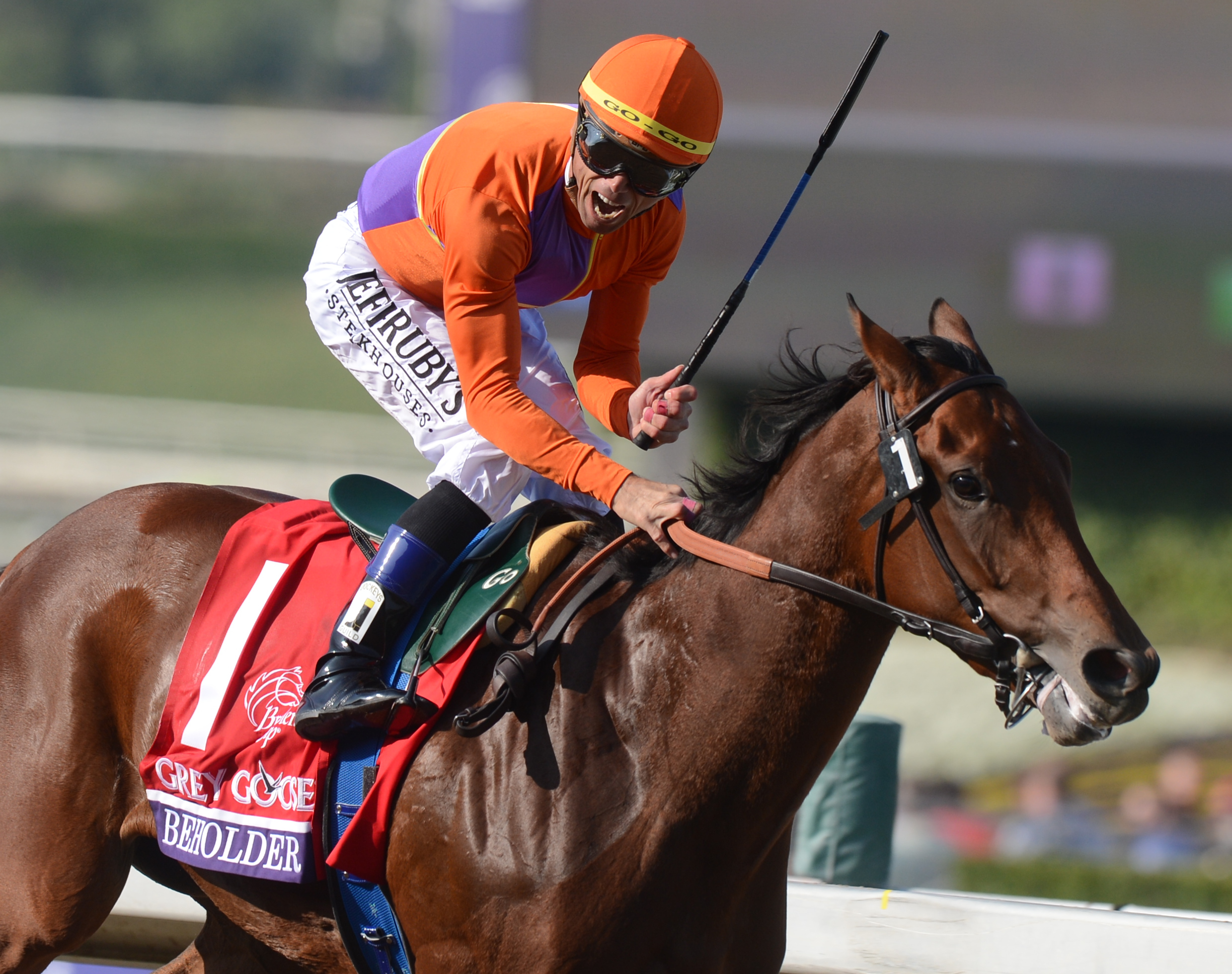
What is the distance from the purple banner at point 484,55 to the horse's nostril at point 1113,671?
39.2ft

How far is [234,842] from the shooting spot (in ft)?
9.48

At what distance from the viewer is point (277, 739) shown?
2.87 m

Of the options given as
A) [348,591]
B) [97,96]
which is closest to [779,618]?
[348,591]

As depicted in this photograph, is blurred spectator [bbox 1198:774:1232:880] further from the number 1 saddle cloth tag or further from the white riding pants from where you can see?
the number 1 saddle cloth tag

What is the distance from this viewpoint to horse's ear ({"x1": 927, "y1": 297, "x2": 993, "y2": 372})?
8.87 ft

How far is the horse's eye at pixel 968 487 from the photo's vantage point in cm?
233

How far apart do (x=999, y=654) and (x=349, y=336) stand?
70.3 inches

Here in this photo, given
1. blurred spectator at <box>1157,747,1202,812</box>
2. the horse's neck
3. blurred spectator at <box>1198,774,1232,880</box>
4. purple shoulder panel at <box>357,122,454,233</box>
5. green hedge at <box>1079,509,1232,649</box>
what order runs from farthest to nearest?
green hedge at <box>1079,509,1232,649</box>, blurred spectator at <box>1157,747,1202,812</box>, blurred spectator at <box>1198,774,1232,880</box>, purple shoulder panel at <box>357,122,454,233</box>, the horse's neck

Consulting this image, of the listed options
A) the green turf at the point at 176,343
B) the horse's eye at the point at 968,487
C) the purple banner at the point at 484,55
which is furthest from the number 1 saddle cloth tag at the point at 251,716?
the green turf at the point at 176,343

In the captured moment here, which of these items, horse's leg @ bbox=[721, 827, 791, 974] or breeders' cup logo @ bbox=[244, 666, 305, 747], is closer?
horse's leg @ bbox=[721, 827, 791, 974]

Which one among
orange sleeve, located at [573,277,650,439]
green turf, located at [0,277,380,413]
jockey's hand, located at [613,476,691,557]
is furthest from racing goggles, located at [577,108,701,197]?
green turf, located at [0,277,380,413]

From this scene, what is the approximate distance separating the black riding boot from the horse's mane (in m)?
0.40

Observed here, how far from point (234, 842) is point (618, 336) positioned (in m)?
1.48

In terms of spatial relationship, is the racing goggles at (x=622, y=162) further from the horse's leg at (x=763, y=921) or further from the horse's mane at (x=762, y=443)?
the horse's leg at (x=763, y=921)
